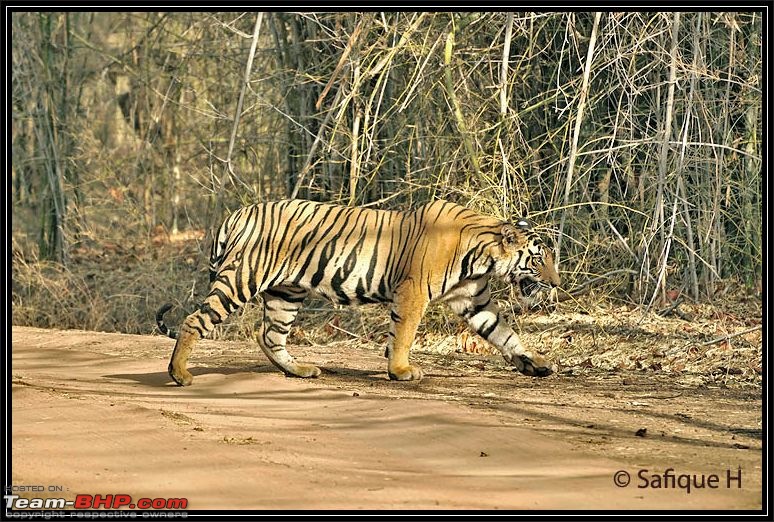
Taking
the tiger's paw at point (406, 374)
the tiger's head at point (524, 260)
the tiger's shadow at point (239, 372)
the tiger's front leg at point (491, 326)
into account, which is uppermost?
the tiger's head at point (524, 260)

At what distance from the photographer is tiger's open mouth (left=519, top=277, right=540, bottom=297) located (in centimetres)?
988

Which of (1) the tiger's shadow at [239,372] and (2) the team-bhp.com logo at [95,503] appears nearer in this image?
(2) the team-bhp.com logo at [95,503]

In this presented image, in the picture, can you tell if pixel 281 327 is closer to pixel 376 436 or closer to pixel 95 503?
pixel 376 436

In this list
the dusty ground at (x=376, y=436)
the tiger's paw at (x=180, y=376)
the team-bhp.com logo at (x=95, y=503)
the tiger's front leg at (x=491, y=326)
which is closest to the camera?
the team-bhp.com logo at (x=95, y=503)

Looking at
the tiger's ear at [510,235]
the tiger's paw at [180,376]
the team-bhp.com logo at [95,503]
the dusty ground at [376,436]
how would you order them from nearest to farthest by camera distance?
the team-bhp.com logo at [95,503] < the dusty ground at [376,436] < the tiger's paw at [180,376] < the tiger's ear at [510,235]

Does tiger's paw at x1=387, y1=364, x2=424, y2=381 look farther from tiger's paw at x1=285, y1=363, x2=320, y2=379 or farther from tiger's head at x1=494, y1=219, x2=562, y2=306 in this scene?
tiger's head at x1=494, y1=219, x2=562, y2=306

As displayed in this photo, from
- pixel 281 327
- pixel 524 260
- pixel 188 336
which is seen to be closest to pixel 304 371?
pixel 281 327

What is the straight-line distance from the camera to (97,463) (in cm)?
631

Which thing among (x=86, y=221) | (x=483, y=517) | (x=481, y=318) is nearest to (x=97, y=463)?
(x=483, y=517)

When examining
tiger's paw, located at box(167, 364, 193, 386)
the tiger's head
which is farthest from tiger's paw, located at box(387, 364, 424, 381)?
tiger's paw, located at box(167, 364, 193, 386)

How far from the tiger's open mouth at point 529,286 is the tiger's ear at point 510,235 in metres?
0.36

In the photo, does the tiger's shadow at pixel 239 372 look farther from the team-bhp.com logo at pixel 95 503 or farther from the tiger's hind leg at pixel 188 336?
the team-bhp.com logo at pixel 95 503

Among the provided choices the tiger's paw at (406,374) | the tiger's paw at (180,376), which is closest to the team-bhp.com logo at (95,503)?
the tiger's paw at (180,376)

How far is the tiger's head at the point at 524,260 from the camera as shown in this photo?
970cm
